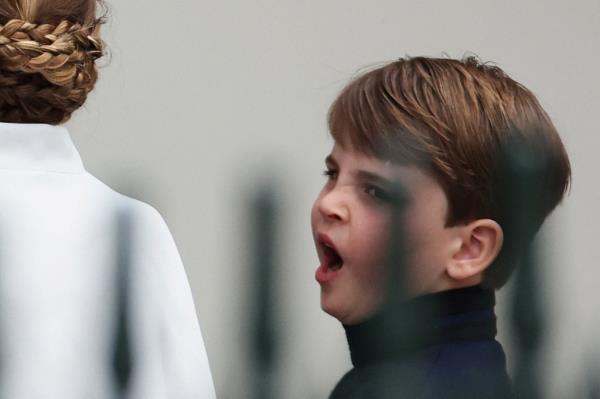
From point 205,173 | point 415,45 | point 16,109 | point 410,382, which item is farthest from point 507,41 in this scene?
point 410,382

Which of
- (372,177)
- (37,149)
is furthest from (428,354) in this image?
(37,149)

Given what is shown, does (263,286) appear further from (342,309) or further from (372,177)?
(342,309)

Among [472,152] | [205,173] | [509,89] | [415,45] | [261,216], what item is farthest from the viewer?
[415,45]

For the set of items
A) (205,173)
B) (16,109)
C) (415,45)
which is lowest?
(205,173)

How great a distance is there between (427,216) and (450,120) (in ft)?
0.95

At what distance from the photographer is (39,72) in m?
1.69

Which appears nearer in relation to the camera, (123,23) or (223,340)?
(223,340)

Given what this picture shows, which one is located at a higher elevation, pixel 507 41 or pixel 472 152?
pixel 472 152

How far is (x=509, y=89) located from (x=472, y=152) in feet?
0.47

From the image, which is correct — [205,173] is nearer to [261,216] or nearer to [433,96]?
[433,96]

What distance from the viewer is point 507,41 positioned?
3418mm

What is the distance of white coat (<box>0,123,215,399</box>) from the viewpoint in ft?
3.31

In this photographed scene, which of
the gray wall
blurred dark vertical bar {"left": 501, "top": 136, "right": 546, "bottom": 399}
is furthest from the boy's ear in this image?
the gray wall

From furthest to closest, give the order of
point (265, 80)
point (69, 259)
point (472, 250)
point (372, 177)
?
point (265, 80), point (69, 259), point (472, 250), point (372, 177)
